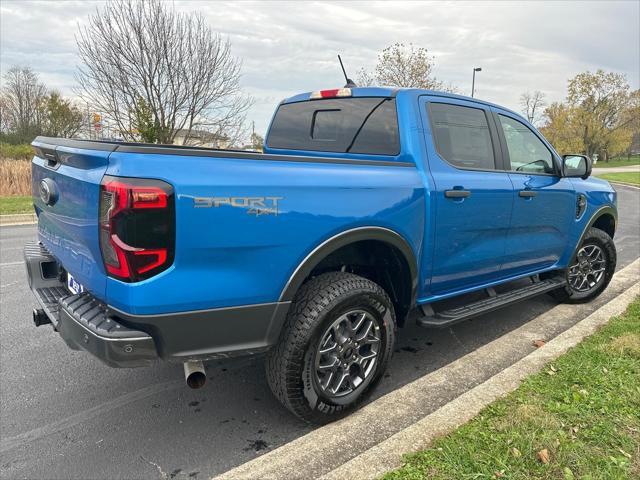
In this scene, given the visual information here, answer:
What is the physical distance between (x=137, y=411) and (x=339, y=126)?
2.39 meters

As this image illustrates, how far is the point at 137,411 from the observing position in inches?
116

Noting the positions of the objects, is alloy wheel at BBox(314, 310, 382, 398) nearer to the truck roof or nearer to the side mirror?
the truck roof

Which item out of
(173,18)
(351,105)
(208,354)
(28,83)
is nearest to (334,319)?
(208,354)

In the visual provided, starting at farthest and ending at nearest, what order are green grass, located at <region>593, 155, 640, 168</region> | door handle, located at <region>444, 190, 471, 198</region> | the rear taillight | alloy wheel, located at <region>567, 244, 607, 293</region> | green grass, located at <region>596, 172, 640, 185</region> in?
green grass, located at <region>593, 155, 640, 168</region> < green grass, located at <region>596, 172, 640, 185</region> < alloy wheel, located at <region>567, 244, 607, 293</region> < door handle, located at <region>444, 190, 471, 198</region> < the rear taillight

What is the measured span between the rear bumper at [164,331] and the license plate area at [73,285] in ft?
0.12

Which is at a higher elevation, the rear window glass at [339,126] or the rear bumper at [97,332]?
the rear window glass at [339,126]

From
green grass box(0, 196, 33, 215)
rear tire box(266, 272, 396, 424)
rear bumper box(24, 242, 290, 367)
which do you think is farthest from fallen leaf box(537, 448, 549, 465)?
green grass box(0, 196, 33, 215)

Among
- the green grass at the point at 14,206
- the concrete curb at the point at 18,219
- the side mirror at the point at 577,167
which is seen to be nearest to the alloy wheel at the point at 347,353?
the side mirror at the point at 577,167

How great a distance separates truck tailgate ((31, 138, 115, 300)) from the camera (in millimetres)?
2135

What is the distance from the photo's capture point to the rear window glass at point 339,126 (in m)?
3.32

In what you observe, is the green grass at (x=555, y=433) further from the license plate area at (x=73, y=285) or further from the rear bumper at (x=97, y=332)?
the license plate area at (x=73, y=285)

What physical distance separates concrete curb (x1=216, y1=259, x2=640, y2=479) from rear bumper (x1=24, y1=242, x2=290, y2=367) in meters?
0.54

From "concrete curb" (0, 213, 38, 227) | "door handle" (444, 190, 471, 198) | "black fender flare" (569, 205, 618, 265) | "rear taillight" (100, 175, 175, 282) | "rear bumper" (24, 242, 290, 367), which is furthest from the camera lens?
"concrete curb" (0, 213, 38, 227)

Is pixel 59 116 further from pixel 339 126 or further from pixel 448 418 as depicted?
pixel 448 418
